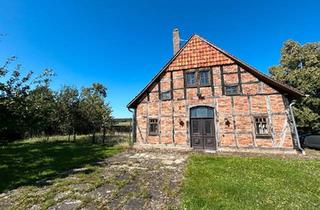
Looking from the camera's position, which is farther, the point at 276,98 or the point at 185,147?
the point at 185,147

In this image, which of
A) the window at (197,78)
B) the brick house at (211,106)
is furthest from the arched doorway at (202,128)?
the window at (197,78)

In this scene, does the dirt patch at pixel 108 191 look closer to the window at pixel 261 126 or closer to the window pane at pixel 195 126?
the window pane at pixel 195 126

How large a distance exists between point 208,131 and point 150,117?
436 centimetres

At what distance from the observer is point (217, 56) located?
14086mm

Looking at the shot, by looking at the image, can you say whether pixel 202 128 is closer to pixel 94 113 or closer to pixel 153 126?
pixel 153 126

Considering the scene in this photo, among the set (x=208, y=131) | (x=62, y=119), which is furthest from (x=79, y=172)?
(x=62, y=119)

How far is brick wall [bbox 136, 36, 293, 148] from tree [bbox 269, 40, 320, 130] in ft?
27.4

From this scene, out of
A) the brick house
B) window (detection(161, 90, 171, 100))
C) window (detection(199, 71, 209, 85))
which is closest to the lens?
the brick house

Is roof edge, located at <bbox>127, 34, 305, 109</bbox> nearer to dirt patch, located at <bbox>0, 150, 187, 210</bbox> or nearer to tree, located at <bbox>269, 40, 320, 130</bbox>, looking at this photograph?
dirt patch, located at <bbox>0, 150, 187, 210</bbox>

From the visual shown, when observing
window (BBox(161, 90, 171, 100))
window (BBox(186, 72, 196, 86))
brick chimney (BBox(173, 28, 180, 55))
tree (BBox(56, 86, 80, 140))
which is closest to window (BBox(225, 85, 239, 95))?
window (BBox(186, 72, 196, 86))

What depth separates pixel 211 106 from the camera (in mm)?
13914

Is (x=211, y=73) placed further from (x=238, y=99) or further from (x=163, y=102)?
(x=163, y=102)

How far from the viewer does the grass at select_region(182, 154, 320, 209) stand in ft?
17.4

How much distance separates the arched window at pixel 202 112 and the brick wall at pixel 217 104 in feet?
1.00
